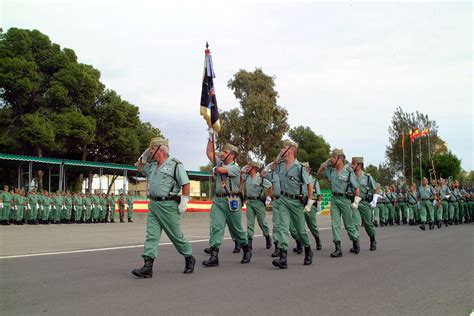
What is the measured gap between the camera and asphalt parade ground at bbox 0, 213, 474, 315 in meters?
6.02

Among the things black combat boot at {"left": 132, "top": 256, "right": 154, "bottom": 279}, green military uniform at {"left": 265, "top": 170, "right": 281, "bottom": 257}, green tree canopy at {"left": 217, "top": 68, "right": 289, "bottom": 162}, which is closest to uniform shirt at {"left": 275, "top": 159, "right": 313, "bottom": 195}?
green military uniform at {"left": 265, "top": 170, "right": 281, "bottom": 257}

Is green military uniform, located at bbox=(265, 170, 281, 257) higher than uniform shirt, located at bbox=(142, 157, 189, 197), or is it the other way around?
uniform shirt, located at bbox=(142, 157, 189, 197)

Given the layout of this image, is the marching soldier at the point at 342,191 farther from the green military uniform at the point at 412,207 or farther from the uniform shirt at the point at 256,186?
the green military uniform at the point at 412,207

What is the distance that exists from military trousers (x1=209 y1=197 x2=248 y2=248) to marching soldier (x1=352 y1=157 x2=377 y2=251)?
403cm

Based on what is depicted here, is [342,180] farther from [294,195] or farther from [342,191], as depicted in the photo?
[294,195]

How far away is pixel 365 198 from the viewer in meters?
13.2

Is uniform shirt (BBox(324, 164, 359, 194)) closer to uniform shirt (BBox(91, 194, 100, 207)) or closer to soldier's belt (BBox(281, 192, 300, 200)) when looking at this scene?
soldier's belt (BBox(281, 192, 300, 200))

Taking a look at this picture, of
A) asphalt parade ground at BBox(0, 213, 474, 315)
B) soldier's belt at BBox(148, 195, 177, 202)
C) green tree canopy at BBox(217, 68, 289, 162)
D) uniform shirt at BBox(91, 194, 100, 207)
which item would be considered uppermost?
green tree canopy at BBox(217, 68, 289, 162)

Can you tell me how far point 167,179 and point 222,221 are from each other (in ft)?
5.92

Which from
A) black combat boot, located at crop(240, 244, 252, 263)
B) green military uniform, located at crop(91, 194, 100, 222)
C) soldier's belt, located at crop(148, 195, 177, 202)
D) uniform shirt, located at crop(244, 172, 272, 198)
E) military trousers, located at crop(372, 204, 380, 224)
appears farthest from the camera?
green military uniform, located at crop(91, 194, 100, 222)

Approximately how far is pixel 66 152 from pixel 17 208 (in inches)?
710

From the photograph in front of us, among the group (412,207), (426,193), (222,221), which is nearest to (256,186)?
(222,221)

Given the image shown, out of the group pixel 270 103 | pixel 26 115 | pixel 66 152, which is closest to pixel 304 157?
pixel 270 103

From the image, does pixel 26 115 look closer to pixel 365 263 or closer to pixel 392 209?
pixel 392 209
